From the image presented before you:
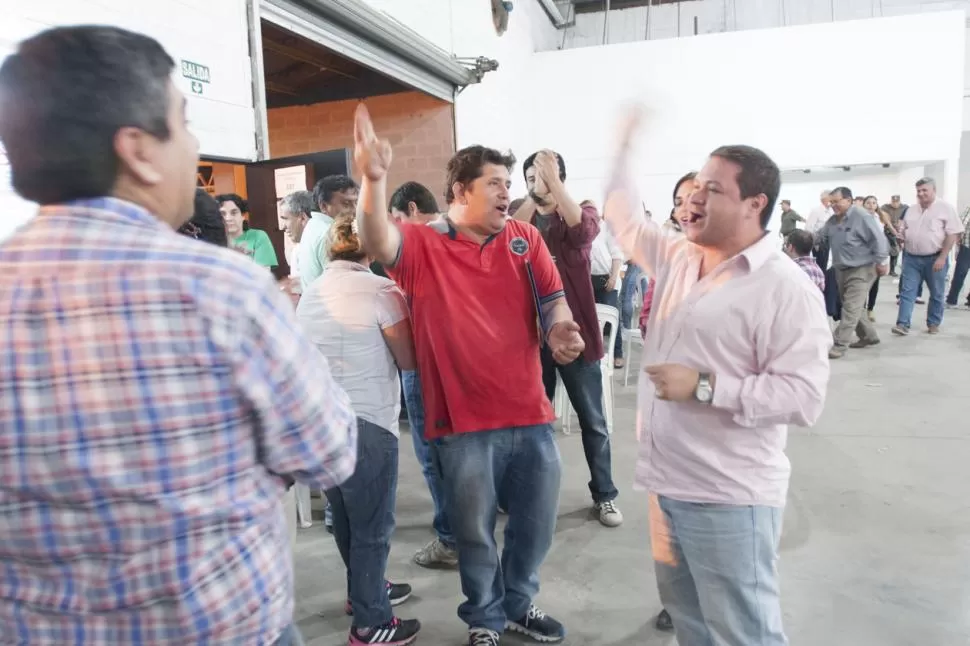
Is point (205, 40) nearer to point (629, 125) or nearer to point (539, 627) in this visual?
point (629, 125)

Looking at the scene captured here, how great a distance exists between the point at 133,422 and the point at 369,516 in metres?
1.50

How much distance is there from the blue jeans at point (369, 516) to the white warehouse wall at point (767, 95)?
9565mm

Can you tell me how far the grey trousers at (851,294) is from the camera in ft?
21.1

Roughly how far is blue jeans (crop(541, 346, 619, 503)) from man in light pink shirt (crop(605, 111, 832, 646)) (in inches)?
54.3

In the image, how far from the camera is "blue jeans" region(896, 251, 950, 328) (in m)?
7.15

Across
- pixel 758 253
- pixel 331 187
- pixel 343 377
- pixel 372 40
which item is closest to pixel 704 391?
pixel 758 253

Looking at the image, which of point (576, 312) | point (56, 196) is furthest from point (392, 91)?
point (56, 196)

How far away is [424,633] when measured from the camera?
7.67 ft

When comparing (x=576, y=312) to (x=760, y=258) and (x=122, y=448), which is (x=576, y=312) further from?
(x=122, y=448)

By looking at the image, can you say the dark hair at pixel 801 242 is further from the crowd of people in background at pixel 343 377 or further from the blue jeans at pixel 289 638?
the blue jeans at pixel 289 638

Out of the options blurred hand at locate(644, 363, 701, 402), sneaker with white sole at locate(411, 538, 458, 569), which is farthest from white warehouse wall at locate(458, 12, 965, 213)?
blurred hand at locate(644, 363, 701, 402)

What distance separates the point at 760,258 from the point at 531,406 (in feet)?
2.76

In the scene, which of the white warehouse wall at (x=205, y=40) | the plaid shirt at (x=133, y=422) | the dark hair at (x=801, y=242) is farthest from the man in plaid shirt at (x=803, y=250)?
the plaid shirt at (x=133, y=422)

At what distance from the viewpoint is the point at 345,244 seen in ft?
6.91
